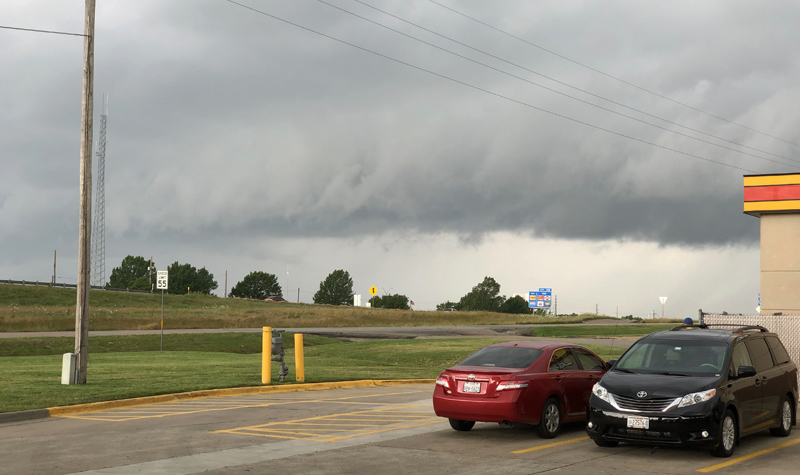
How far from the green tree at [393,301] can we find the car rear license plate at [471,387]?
523 ft

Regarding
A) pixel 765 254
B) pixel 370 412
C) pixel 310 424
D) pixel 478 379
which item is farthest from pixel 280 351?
pixel 765 254

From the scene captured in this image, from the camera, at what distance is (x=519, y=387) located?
39.2 feet

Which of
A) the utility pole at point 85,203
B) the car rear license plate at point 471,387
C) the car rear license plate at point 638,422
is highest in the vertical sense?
the utility pole at point 85,203

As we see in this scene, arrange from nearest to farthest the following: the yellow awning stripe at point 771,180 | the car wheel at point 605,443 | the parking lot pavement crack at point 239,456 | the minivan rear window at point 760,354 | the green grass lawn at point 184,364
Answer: the parking lot pavement crack at point 239,456 → the car wheel at point 605,443 → the minivan rear window at point 760,354 → the green grass lawn at point 184,364 → the yellow awning stripe at point 771,180

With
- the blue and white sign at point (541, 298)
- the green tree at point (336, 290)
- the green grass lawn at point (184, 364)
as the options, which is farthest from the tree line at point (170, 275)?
the green grass lawn at point (184, 364)

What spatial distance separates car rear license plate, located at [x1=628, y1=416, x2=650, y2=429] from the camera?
10.5m

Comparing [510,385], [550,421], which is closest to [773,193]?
[550,421]

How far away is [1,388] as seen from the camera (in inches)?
729

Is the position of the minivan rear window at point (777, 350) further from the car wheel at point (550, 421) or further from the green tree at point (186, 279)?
the green tree at point (186, 279)

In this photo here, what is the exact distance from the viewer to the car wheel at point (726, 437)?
10.5 meters

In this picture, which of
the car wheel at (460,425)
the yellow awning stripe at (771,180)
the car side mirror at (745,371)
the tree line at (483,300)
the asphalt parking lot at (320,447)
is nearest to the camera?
the asphalt parking lot at (320,447)

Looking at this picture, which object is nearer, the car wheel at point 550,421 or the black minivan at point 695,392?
the black minivan at point 695,392

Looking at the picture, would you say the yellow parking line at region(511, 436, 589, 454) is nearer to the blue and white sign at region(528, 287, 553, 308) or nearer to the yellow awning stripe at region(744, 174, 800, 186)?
the yellow awning stripe at region(744, 174, 800, 186)

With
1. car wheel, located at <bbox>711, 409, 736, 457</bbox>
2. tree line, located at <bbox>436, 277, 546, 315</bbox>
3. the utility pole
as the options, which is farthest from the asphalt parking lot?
tree line, located at <bbox>436, 277, 546, 315</bbox>
